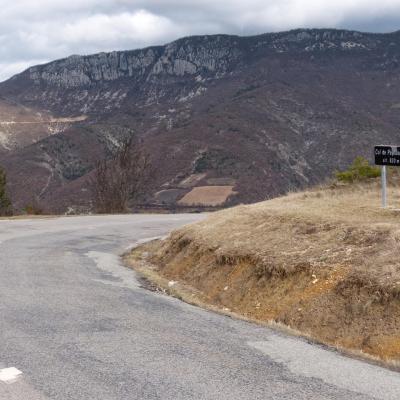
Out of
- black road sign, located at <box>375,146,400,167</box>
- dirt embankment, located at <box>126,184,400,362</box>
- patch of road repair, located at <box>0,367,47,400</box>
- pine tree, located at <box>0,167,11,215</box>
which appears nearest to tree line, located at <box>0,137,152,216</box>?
pine tree, located at <box>0,167,11,215</box>

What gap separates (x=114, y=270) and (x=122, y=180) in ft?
111

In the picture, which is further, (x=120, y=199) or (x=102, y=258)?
(x=120, y=199)

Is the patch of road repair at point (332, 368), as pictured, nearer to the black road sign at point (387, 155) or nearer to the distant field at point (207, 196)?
the black road sign at point (387, 155)

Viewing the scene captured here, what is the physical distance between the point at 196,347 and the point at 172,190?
15858 centimetres

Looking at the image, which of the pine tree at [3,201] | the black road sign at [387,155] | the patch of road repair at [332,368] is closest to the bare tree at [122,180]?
the pine tree at [3,201]

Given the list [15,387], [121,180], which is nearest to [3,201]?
[121,180]

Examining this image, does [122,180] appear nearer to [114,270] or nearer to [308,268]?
[114,270]

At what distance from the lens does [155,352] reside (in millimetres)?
6926

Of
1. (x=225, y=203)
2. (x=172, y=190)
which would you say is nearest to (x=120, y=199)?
(x=225, y=203)

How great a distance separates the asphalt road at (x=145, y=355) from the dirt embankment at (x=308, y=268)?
1.41 m

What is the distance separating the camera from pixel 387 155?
14.4 meters

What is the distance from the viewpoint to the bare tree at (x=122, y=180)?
157 ft

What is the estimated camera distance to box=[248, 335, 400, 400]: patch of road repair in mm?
5867

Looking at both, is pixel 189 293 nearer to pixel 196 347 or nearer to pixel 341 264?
pixel 341 264
